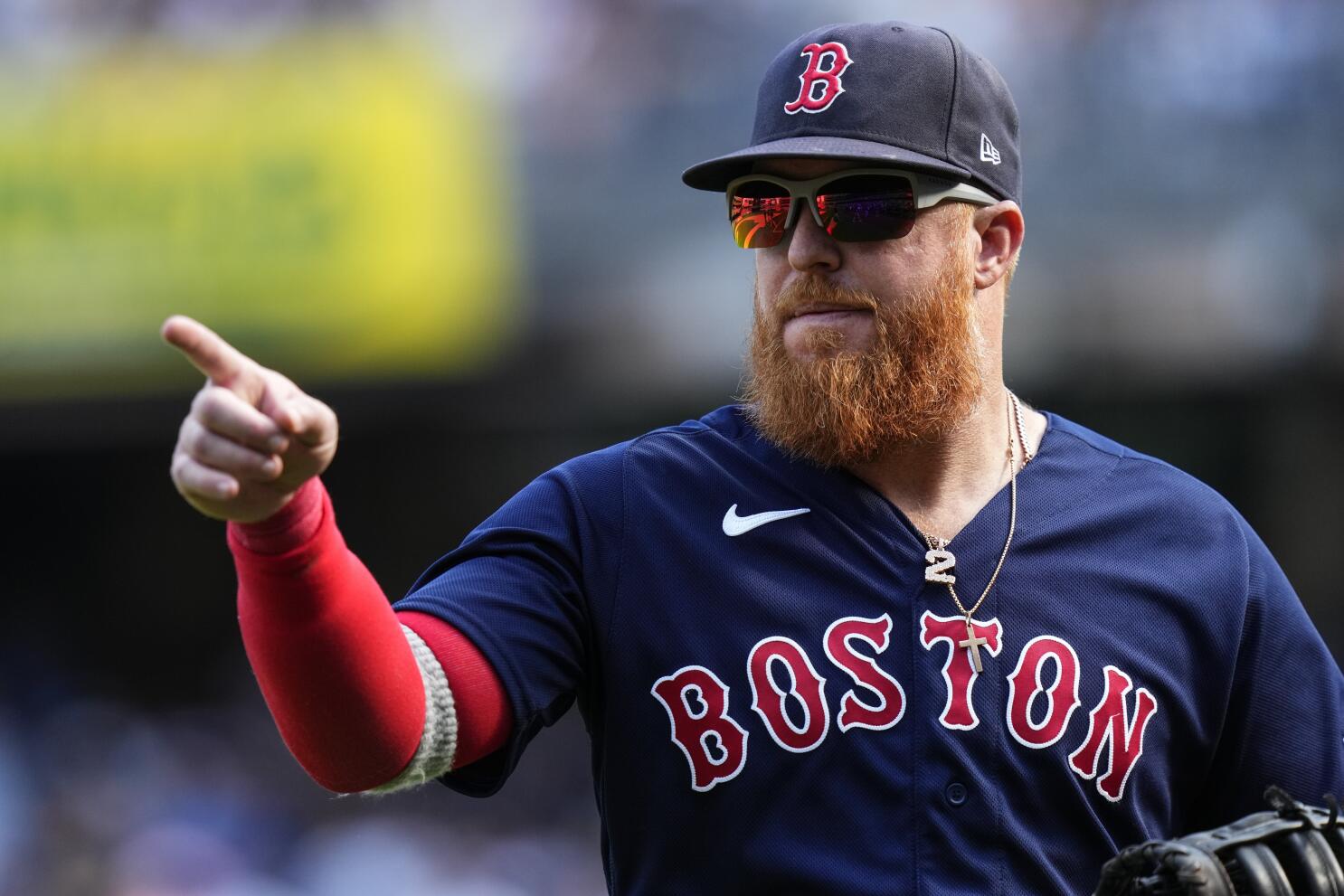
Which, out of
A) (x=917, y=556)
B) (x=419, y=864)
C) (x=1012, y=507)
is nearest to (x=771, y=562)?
(x=917, y=556)

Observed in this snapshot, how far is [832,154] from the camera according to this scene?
2438mm

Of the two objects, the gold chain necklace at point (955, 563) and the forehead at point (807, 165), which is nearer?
the gold chain necklace at point (955, 563)

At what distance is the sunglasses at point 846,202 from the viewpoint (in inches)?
97.9

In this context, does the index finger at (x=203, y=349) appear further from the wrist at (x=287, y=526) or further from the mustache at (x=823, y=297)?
the mustache at (x=823, y=297)

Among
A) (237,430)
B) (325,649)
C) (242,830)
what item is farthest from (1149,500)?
(242,830)

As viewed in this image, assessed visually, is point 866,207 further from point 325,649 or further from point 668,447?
point 325,649

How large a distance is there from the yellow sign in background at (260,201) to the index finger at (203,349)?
6.15 meters

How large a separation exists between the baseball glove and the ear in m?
1.00

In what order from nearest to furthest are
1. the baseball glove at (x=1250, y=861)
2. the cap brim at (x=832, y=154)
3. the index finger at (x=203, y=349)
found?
the index finger at (x=203, y=349), the baseball glove at (x=1250, y=861), the cap brim at (x=832, y=154)

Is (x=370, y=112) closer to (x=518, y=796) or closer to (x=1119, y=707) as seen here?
(x=518, y=796)

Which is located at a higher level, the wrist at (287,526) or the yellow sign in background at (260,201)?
the wrist at (287,526)

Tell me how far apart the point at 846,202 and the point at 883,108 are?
183mm

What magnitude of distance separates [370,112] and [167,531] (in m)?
3.81

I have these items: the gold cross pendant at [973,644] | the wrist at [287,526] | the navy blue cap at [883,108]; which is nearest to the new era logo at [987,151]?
the navy blue cap at [883,108]
